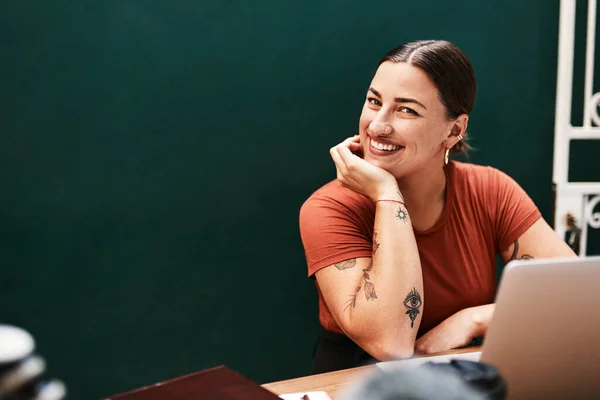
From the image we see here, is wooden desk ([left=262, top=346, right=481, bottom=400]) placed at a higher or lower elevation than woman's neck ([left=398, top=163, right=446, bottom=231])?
lower

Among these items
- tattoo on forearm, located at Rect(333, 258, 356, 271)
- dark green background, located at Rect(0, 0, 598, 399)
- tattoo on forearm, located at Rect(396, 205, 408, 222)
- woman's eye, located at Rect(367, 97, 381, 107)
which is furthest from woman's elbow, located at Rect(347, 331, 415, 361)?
dark green background, located at Rect(0, 0, 598, 399)

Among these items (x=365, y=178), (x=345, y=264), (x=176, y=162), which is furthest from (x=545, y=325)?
(x=176, y=162)

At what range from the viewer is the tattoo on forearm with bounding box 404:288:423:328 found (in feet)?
4.74

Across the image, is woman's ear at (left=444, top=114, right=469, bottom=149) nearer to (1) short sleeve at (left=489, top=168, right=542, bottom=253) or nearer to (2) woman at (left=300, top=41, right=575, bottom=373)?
(2) woman at (left=300, top=41, right=575, bottom=373)

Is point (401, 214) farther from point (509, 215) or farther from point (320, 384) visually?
point (320, 384)

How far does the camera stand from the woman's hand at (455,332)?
1.46 meters

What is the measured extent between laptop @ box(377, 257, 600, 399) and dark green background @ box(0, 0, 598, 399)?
124 cm

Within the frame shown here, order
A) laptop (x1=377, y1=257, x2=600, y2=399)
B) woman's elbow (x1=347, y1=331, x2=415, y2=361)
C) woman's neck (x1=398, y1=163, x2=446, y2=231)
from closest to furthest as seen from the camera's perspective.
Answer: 1. laptop (x1=377, y1=257, x2=600, y2=399)
2. woman's elbow (x1=347, y1=331, x2=415, y2=361)
3. woman's neck (x1=398, y1=163, x2=446, y2=231)

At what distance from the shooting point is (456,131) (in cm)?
176

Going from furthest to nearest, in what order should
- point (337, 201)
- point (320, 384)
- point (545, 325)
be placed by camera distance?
point (337, 201) → point (320, 384) → point (545, 325)

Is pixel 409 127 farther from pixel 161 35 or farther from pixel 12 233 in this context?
pixel 12 233

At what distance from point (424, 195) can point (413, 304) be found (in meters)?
0.41

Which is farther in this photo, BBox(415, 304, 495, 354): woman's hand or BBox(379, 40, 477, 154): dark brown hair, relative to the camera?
BBox(379, 40, 477, 154): dark brown hair

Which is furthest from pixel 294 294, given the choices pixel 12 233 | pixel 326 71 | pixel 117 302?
pixel 12 233
